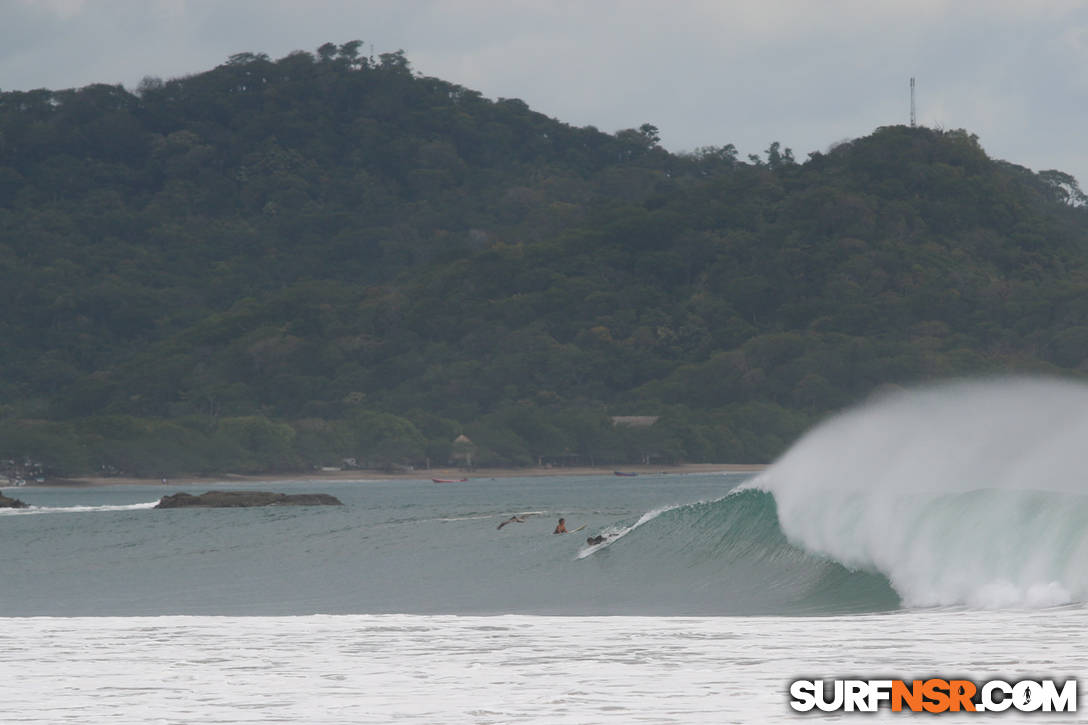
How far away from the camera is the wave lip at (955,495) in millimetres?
22422

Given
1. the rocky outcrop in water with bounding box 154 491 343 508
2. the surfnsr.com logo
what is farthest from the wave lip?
the rocky outcrop in water with bounding box 154 491 343 508

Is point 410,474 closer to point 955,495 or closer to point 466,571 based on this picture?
point 466,571

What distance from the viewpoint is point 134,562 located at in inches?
1634

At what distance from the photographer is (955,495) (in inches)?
1040

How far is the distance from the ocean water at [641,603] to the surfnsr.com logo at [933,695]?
0.27 m

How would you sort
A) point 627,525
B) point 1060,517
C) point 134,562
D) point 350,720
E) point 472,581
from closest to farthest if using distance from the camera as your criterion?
point 350,720 < point 1060,517 < point 472,581 < point 627,525 < point 134,562

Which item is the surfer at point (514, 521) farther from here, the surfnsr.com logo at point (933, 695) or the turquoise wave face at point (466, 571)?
the surfnsr.com logo at point (933, 695)

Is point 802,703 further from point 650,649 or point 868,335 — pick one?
point 868,335

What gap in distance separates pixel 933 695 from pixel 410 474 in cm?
17333

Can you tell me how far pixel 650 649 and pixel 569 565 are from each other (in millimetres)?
15251

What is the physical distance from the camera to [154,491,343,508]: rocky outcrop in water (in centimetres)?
8275

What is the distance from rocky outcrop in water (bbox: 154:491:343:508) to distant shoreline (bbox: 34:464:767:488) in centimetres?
9233

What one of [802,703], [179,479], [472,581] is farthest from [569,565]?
[179,479]

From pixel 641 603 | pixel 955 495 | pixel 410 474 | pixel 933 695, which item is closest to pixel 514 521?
pixel 641 603
